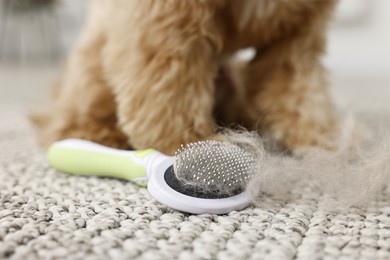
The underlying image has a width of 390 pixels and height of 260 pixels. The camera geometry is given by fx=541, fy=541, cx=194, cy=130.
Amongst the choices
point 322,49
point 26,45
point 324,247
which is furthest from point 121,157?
point 26,45

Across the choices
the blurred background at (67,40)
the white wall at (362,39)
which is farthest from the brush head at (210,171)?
the white wall at (362,39)

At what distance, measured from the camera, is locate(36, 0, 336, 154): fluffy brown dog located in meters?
0.85

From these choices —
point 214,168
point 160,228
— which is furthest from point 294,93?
point 160,228

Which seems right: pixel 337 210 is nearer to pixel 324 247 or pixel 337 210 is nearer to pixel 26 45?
pixel 324 247

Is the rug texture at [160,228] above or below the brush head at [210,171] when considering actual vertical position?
below

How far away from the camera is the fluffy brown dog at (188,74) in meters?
0.85

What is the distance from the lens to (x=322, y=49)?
1.05m

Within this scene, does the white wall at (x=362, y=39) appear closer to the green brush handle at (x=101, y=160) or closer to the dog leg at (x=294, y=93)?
the dog leg at (x=294, y=93)

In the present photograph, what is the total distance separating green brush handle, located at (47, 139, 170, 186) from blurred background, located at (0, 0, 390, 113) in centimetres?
126

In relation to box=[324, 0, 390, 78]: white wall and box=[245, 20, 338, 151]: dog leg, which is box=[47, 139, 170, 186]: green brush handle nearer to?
box=[245, 20, 338, 151]: dog leg

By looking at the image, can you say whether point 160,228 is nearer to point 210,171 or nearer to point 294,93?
point 210,171

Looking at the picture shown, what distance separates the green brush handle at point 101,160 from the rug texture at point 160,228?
1.0 inches

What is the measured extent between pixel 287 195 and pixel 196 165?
0.15m

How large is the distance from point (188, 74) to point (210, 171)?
0.81ft
